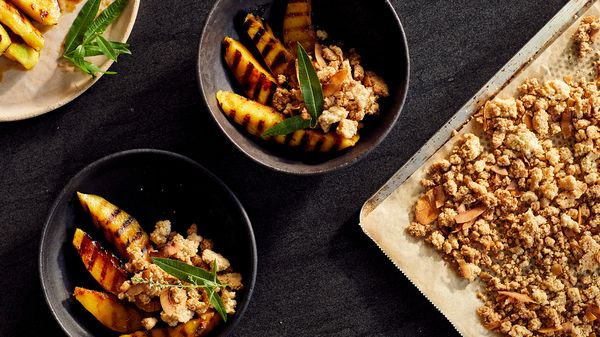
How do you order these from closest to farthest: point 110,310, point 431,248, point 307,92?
point 307,92, point 110,310, point 431,248

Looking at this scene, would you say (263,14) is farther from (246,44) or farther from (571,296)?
(571,296)

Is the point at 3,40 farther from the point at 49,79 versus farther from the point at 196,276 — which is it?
the point at 196,276

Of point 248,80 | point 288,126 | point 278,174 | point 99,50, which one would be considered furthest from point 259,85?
point 99,50

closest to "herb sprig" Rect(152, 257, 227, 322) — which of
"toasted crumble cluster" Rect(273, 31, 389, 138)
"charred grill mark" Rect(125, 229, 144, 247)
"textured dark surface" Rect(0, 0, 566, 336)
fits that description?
"charred grill mark" Rect(125, 229, 144, 247)

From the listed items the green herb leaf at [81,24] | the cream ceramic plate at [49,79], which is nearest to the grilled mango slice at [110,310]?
the cream ceramic plate at [49,79]

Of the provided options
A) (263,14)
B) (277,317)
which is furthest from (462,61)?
(277,317)

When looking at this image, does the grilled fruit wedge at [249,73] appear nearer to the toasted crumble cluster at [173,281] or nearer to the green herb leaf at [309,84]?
the green herb leaf at [309,84]
